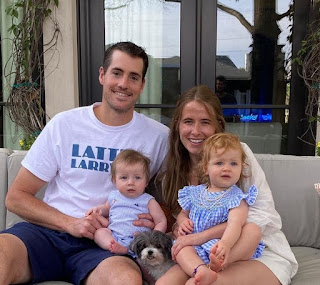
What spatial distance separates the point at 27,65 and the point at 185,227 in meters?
2.84

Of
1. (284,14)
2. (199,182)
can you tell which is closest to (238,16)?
(284,14)

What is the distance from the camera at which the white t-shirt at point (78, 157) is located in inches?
80.4

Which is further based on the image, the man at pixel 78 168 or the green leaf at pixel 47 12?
the green leaf at pixel 47 12

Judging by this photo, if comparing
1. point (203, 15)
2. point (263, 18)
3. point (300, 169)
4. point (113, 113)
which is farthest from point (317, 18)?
point (113, 113)

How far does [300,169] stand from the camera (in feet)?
7.43

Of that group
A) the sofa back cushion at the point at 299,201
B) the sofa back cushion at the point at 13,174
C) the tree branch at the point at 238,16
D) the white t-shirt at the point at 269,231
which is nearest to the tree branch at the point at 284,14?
the tree branch at the point at 238,16

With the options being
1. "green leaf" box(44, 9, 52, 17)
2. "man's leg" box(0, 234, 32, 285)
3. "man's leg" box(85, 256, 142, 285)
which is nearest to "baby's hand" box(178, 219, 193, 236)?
"man's leg" box(85, 256, 142, 285)

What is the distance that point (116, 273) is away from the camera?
1621 mm

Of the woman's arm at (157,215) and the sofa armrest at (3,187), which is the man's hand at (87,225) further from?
the sofa armrest at (3,187)

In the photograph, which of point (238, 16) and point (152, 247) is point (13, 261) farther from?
point (238, 16)

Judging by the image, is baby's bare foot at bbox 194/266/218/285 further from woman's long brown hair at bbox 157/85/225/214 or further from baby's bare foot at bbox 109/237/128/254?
woman's long brown hair at bbox 157/85/225/214

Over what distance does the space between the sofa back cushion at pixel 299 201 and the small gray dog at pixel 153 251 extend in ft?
2.55

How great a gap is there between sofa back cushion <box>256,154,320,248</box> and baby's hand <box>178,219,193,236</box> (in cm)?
70

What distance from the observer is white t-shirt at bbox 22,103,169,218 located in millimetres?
2043
